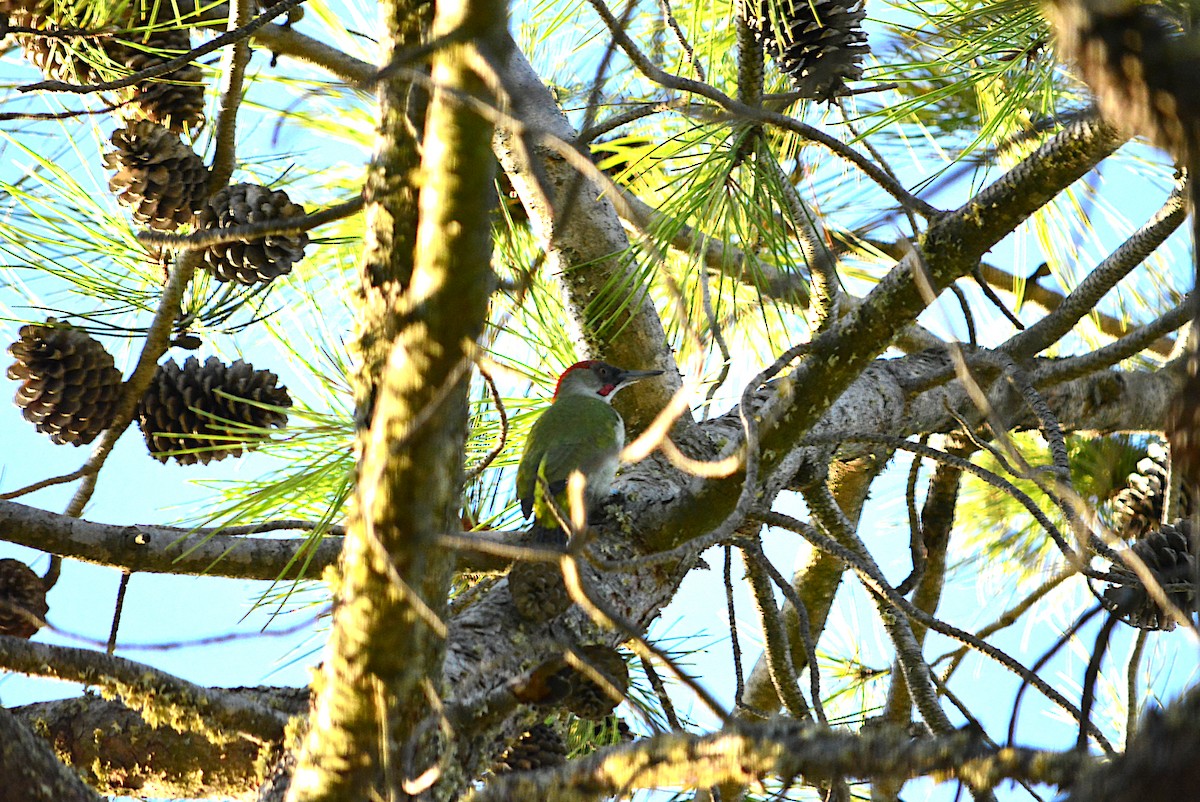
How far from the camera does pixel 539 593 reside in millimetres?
1136

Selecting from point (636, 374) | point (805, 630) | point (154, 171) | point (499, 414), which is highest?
point (154, 171)

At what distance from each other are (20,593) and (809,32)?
1273mm

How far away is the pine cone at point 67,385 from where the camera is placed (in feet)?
4.96

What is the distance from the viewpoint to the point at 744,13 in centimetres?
129

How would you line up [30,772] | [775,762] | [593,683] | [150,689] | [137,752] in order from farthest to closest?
[137,752] → [593,683] → [150,689] → [30,772] → [775,762]

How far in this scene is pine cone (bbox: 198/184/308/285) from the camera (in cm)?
141

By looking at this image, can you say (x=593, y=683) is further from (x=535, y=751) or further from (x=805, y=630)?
(x=535, y=751)

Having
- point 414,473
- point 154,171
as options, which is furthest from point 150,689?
point 154,171

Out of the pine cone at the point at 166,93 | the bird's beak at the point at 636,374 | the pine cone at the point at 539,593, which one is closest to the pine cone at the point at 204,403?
the pine cone at the point at 166,93

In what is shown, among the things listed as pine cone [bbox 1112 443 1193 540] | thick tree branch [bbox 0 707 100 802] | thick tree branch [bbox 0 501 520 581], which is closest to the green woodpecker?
thick tree branch [bbox 0 501 520 581]

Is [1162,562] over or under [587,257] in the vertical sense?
under

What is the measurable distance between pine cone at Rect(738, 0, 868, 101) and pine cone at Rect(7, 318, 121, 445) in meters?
1.00

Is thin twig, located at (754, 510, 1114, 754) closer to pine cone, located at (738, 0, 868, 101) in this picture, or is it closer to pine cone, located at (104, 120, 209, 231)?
pine cone, located at (738, 0, 868, 101)

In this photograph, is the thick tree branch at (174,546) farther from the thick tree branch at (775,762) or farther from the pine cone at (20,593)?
the thick tree branch at (775,762)
